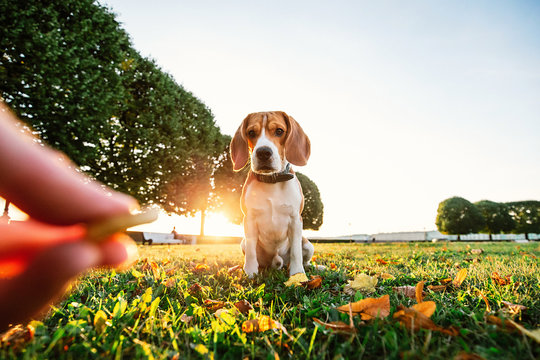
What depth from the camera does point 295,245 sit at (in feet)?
10.4

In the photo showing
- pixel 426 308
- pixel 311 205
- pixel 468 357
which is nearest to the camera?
pixel 468 357

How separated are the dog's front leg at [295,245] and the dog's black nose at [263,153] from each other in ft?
2.51

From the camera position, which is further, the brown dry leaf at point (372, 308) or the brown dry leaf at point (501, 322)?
the brown dry leaf at point (372, 308)

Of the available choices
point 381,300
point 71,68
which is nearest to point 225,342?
point 381,300

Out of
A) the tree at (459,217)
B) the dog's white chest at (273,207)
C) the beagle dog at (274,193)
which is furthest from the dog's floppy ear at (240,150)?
the tree at (459,217)

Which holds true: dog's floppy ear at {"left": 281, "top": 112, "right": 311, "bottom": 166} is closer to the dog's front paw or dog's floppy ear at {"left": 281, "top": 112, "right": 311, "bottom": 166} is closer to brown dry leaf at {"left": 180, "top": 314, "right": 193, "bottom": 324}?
the dog's front paw

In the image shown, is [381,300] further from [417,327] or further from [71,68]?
[71,68]

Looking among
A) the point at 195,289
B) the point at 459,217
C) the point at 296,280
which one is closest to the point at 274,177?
the point at 296,280

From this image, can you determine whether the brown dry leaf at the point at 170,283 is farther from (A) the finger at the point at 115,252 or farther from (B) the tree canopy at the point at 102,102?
(B) the tree canopy at the point at 102,102

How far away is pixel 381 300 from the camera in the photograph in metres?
1.38

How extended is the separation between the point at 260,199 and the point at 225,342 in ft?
6.69

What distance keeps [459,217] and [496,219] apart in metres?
9.54

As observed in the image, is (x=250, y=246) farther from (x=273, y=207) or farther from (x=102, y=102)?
(x=102, y=102)

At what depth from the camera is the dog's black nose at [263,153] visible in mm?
2939
